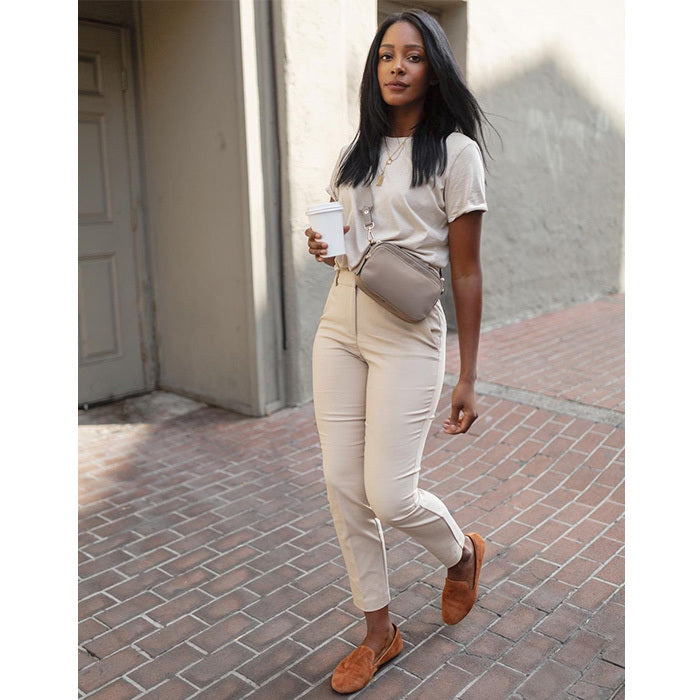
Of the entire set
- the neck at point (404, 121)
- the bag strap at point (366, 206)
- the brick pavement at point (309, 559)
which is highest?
the neck at point (404, 121)

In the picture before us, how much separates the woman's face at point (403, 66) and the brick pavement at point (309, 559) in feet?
6.30

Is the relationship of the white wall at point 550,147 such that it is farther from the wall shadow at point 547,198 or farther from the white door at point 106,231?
the white door at point 106,231

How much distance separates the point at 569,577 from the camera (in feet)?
11.0

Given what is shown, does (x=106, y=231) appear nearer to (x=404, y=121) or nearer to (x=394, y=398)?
(x=404, y=121)

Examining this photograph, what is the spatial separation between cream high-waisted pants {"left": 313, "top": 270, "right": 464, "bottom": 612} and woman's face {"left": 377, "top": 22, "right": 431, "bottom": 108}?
57 cm

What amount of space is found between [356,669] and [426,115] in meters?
1.83

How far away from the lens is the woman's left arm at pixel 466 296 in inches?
93.3

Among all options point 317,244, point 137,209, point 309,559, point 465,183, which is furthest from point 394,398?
point 137,209

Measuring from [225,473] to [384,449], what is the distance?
→ 2421 millimetres

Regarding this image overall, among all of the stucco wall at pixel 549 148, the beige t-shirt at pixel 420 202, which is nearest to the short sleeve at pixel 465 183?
the beige t-shirt at pixel 420 202

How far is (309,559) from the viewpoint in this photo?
3.54m

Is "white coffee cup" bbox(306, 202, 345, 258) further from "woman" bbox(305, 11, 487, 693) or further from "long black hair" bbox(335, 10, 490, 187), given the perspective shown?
"long black hair" bbox(335, 10, 490, 187)

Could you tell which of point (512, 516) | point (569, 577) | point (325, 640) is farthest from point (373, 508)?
point (512, 516)

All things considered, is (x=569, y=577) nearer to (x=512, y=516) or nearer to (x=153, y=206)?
(x=512, y=516)
